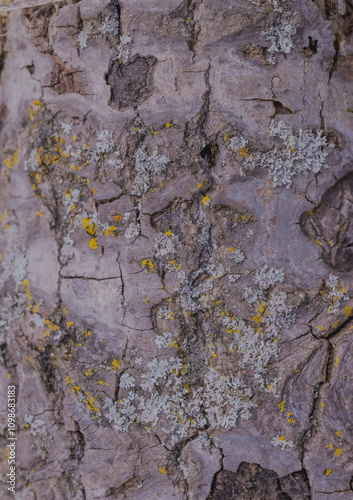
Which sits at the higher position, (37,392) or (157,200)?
(157,200)

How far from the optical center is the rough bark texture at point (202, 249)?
5.98 feet

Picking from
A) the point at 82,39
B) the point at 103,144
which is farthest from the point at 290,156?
the point at 82,39

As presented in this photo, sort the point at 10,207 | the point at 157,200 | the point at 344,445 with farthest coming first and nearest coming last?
1. the point at 10,207
2. the point at 157,200
3. the point at 344,445

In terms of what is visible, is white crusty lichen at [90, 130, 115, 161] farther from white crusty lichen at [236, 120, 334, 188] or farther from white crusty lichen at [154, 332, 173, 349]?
white crusty lichen at [154, 332, 173, 349]

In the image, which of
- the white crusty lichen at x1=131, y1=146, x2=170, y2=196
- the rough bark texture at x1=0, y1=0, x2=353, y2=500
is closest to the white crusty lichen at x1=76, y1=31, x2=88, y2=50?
the rough bark texture at x1=0, y1=0, x2=353, y2=500

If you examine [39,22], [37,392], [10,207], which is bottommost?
[37,392]

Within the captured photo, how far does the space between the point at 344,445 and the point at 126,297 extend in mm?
1252

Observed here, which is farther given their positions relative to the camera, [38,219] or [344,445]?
[38,219]

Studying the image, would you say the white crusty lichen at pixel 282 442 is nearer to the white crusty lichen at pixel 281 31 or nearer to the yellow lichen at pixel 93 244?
the yellow lichen at pixel 93 244

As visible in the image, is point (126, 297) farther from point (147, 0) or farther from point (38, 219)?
point (147, 0)

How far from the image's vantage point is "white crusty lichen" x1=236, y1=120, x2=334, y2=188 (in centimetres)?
181

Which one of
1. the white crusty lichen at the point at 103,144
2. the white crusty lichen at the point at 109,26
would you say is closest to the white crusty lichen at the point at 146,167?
the white crusty lichen at the point at 103,144

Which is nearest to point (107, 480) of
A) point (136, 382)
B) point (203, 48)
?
point (136, 382)

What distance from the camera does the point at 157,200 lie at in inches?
75.3
